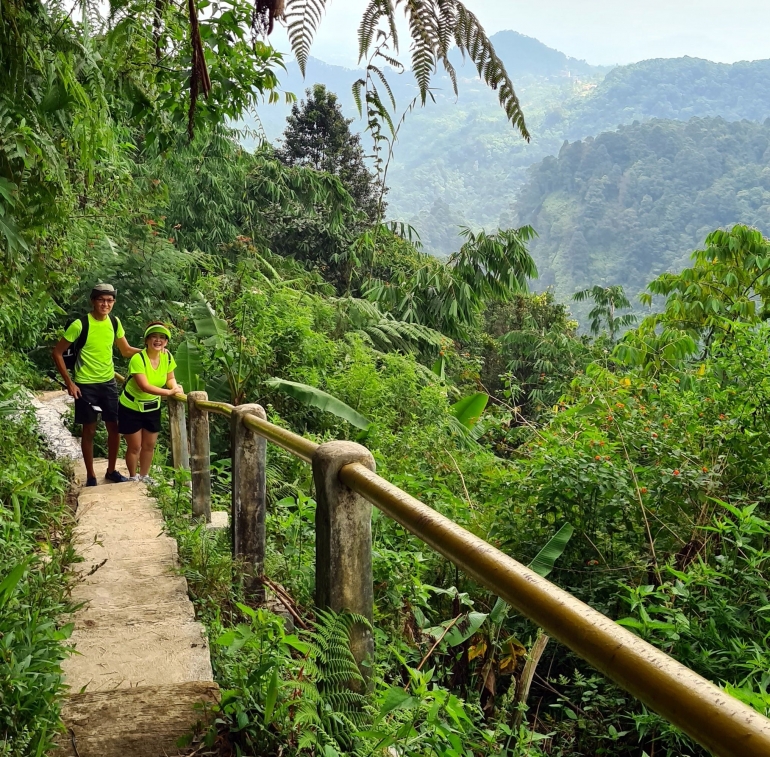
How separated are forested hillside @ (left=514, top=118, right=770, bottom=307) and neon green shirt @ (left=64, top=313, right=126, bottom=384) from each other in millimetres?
54635

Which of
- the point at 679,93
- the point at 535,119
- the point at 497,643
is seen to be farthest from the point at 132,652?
the point at 679,93

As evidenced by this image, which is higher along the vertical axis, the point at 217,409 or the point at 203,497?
the point at 217,409

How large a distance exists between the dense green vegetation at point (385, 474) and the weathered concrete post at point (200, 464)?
17 cm

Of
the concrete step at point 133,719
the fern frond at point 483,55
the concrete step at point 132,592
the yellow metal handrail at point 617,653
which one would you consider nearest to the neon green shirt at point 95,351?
the concrete step at point 132,592

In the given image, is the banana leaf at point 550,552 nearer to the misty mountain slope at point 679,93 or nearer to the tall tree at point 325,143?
the tall tree at point 325,143

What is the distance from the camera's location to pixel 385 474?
446 cm

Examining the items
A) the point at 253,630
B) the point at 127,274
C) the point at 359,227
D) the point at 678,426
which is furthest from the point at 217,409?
the point at 359,227

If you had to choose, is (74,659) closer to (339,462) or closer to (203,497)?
(339,462)

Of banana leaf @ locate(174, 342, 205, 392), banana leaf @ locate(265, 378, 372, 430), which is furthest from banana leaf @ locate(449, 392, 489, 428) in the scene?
banana leaf @ locate(174, 342, 205, 392)

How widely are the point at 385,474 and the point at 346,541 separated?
2.63 meters

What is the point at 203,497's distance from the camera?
14.5 feet

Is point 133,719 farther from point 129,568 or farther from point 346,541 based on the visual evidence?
point 129,568

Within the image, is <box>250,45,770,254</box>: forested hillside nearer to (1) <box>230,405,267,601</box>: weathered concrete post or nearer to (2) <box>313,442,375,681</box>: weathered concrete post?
(1) <box>230,405,267,601</box>: weathered concrete post

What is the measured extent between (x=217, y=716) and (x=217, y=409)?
2166 mm
